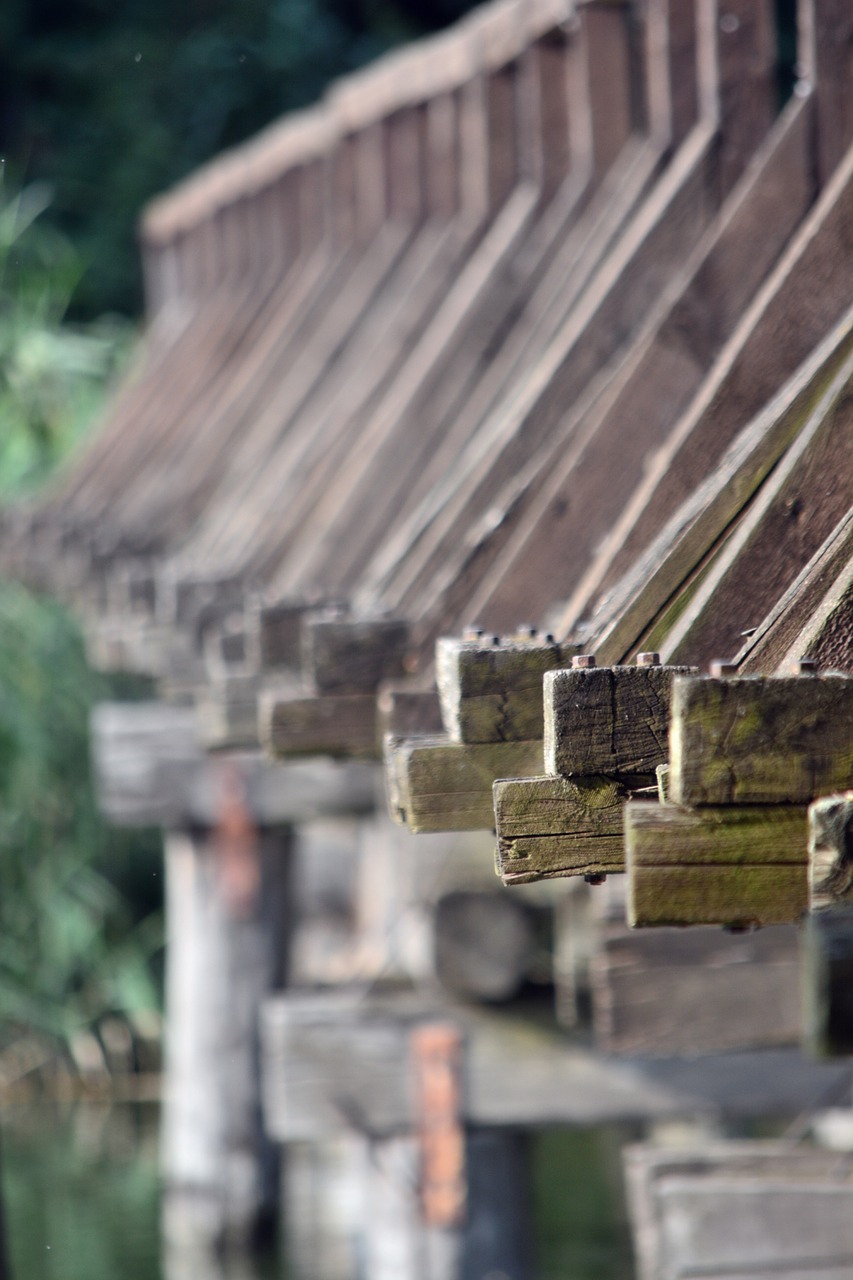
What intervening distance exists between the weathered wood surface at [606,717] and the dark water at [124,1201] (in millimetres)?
5440

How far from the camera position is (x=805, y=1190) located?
3.47 meters

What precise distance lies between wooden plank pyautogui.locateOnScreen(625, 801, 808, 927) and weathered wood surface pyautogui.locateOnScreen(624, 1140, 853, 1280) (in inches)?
67.7

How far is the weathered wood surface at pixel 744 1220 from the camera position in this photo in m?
3.46

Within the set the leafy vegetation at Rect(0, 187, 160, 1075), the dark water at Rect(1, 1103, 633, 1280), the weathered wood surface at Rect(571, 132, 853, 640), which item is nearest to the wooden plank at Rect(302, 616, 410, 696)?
the weathered wood surface at Rect(571, 132, 853, 640)

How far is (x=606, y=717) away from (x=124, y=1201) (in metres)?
6.92

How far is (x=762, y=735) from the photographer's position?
5.83 ft

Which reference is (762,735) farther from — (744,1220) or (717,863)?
(744,1220)

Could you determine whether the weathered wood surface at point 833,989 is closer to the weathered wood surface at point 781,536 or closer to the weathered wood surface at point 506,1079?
the weathered wood surface at point 781,536

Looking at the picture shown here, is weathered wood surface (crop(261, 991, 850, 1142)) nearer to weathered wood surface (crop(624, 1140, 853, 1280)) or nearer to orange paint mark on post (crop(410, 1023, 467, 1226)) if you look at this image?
orange paint mark on post (crop(410, 1023, 467, 1226))

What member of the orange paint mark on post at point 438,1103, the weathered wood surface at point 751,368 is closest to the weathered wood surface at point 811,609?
the weathered wood surface at point 751,368

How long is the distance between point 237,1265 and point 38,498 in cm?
342

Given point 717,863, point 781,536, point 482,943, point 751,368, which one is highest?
point 751,368

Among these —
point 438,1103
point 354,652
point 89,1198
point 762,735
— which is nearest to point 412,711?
point 354,652

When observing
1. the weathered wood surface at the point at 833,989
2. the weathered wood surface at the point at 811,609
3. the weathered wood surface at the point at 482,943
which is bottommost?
the weathered wood surface at the point at 482,943
